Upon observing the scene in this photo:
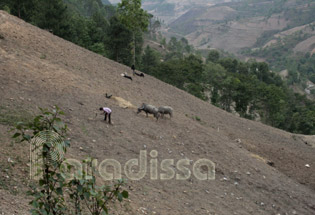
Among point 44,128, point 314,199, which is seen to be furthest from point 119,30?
point 44,128

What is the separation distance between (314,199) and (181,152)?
6.33m

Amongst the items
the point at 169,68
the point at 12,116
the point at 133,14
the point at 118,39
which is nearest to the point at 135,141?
the point at 12,116

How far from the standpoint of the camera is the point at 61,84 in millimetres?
13891

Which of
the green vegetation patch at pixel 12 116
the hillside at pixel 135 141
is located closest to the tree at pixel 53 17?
the hillside at pixel 135 141

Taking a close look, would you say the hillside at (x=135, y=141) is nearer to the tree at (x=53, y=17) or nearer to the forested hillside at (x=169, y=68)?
the forested hillside at (x=169, y=68)

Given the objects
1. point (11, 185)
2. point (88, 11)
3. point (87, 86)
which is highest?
point (88, 11)

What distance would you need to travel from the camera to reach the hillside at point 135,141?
7941 mm

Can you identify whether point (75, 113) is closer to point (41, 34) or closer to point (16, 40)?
point (16, 40)

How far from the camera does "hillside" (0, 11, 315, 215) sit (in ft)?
26.1

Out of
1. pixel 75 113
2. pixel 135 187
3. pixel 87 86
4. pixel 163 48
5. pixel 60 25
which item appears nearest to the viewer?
pixel 135 187

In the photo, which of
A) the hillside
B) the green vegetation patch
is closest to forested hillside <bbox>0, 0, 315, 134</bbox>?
the hillside

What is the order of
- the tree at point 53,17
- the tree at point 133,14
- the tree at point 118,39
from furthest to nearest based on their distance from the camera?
the tree at point 118,39 → the tree at point 53,17 → the tree at point 133,14

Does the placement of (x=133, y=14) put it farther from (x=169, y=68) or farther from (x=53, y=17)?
(x=169, y=68)

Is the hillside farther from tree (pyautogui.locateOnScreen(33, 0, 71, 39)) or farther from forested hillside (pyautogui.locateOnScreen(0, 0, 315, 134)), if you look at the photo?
tree (pyautogui.locateOnScreen(33, 0, 71, 39))
